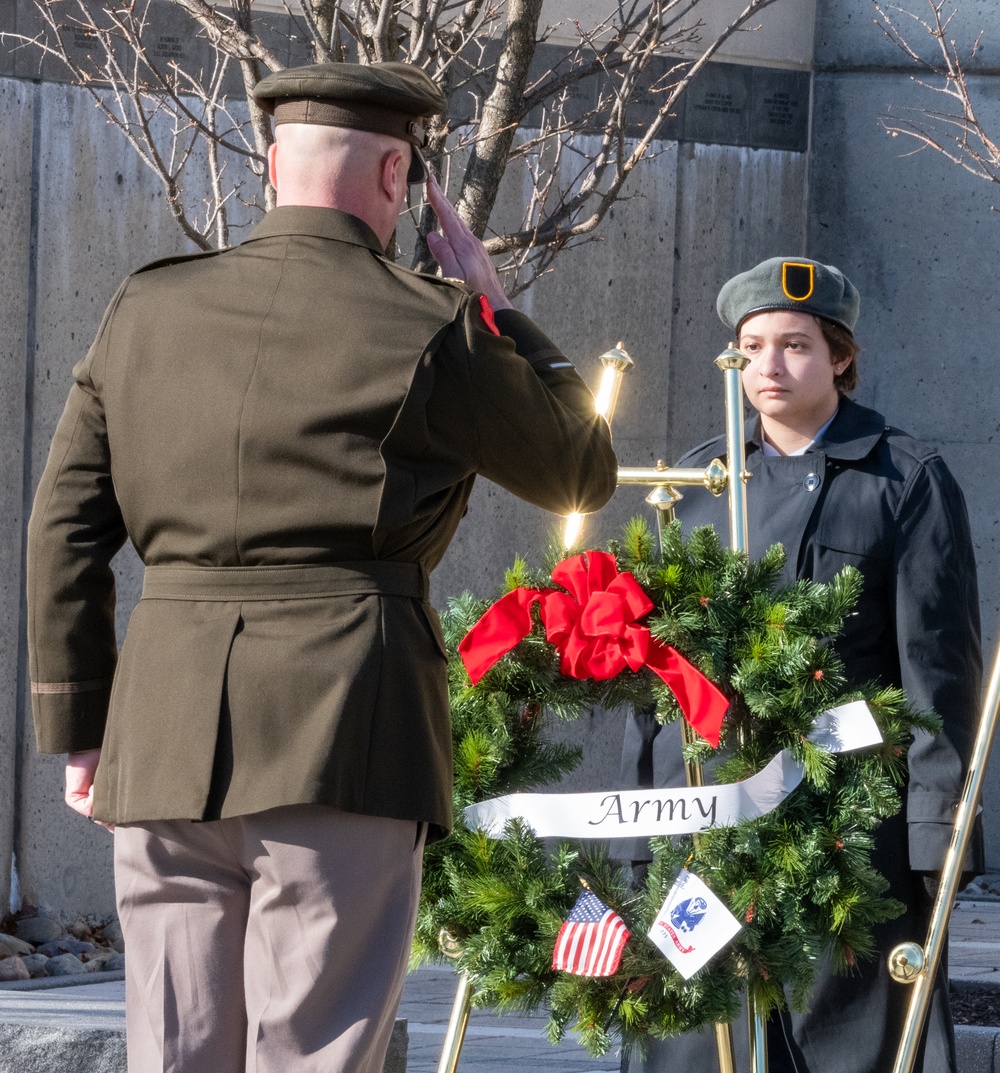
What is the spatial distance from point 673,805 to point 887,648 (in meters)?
0.75

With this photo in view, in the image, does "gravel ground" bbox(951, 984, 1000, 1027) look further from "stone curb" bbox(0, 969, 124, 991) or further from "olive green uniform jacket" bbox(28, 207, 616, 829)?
"olive green uniform jacket" bbox(28, 207, 616, 829)

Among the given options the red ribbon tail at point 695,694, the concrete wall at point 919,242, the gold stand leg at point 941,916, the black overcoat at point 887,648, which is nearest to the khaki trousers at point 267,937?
the red ribbon tail at point 695,694

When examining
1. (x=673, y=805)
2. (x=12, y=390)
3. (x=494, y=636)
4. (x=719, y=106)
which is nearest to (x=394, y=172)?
(x=494, y=636)

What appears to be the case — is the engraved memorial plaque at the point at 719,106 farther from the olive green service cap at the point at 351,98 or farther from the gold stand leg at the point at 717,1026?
the olive green service cap at the point at 351,98

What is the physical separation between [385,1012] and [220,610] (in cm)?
54

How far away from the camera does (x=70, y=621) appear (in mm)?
2232

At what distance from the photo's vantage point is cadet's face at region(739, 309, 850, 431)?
330 cm

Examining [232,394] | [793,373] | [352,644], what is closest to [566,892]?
[352,644]

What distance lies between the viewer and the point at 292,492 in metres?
2.03

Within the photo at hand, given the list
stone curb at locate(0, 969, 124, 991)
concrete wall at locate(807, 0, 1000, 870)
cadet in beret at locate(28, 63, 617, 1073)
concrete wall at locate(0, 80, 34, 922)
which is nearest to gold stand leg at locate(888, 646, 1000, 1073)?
cadet in beret at locate(28, 63, 617, 1073)

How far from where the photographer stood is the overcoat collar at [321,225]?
2.15m

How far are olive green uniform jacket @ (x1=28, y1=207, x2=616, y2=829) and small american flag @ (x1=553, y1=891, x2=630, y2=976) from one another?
1.47 ft

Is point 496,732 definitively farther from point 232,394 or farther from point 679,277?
point 679,277

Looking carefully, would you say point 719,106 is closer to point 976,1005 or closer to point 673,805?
point 976,1005
